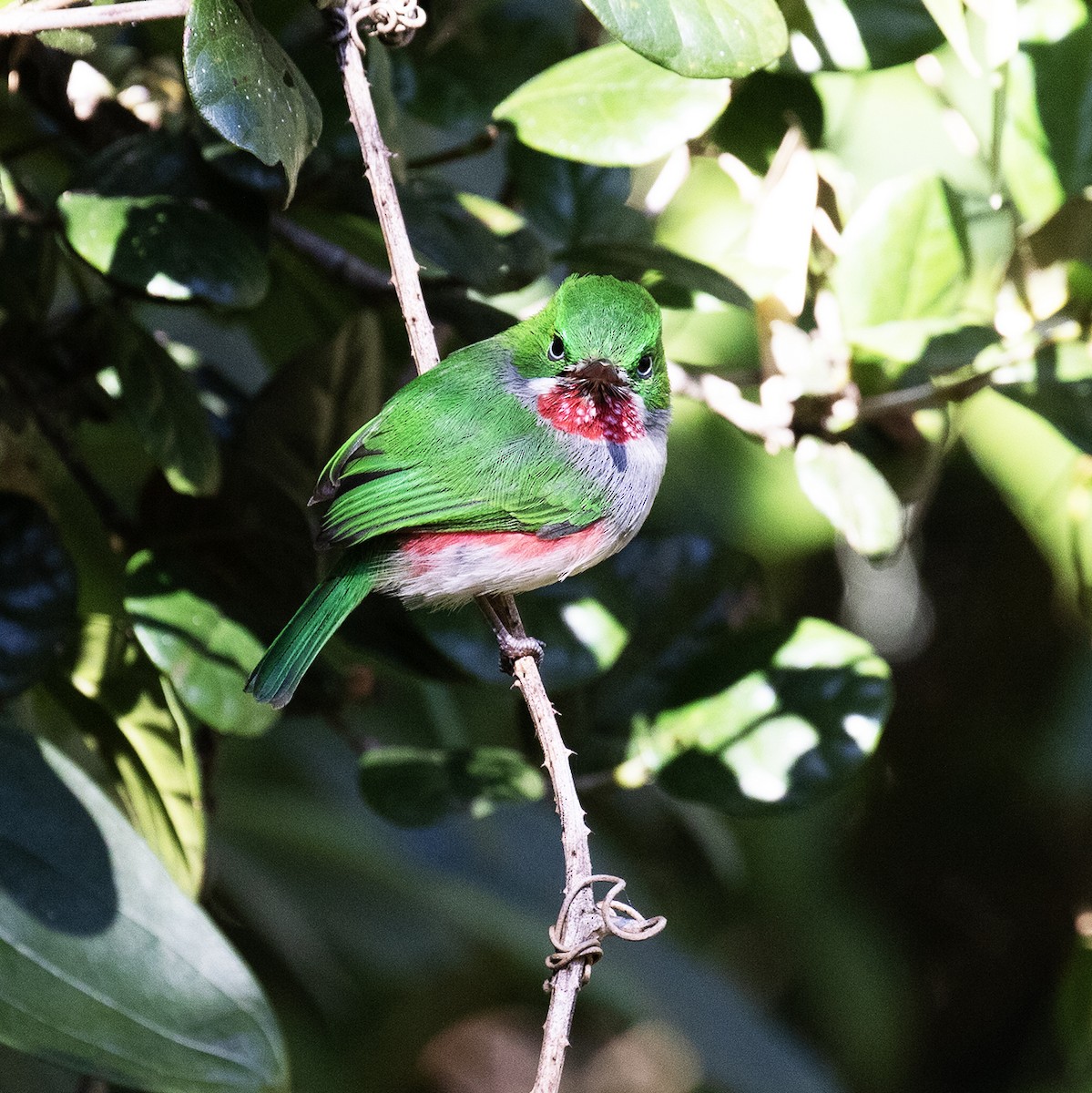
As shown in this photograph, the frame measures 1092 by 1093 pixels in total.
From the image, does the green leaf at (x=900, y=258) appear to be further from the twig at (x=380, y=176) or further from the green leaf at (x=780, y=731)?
the twig at (x=380, y=176)

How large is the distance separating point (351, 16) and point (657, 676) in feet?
3.81

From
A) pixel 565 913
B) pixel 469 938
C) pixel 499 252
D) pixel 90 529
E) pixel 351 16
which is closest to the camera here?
pixel 565 913

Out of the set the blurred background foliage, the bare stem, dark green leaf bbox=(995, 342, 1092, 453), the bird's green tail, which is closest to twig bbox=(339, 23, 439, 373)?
the bare stem

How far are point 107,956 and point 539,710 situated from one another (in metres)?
0.70

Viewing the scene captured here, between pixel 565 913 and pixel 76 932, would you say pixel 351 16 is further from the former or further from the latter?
pixel 76 932

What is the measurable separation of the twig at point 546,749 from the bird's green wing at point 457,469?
0.37 feet

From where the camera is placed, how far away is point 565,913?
1469 millimetres

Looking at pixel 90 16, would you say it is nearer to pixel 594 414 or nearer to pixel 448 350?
pixel 594 414

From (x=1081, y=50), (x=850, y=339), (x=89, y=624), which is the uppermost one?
(x=1081, y=50)

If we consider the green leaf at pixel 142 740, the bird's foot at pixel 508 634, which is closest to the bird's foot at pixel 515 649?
the bird's foot at pixel 508 634

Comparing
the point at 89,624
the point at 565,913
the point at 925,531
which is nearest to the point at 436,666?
the point at 89,624

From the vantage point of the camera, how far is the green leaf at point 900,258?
2189mm

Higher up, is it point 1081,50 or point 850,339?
point 1081,50

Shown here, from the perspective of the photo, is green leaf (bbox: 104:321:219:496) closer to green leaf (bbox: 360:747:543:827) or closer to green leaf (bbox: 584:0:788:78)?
green leaf (bbox: 360:747:543:827)
